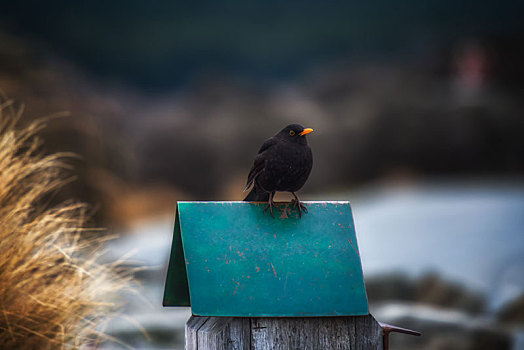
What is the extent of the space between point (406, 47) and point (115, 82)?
4.53 meters

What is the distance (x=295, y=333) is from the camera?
61.3 inches

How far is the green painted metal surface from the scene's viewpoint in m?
1.50

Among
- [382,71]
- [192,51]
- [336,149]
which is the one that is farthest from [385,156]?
[192,51]

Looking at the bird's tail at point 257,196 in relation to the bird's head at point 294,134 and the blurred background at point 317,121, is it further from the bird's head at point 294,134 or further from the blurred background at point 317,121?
the blurred background at point 317,121

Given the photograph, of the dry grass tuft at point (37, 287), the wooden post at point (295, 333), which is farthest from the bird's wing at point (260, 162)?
the dry grass tuft at point (37, 287)

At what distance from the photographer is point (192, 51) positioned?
7492 millimetres

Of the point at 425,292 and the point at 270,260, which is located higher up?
the point at 425,292

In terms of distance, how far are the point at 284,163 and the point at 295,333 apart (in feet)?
1.99

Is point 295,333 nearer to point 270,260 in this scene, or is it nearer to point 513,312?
point 270,260

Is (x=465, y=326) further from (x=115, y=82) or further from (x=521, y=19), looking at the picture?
(x=115, y=82)

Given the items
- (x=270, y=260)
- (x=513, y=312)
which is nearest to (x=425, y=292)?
(x=513, y=312)

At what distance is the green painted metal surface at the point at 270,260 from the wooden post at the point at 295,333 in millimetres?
64

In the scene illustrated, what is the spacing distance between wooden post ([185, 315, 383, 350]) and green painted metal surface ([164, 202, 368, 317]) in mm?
64

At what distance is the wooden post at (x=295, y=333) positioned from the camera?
1.54m
